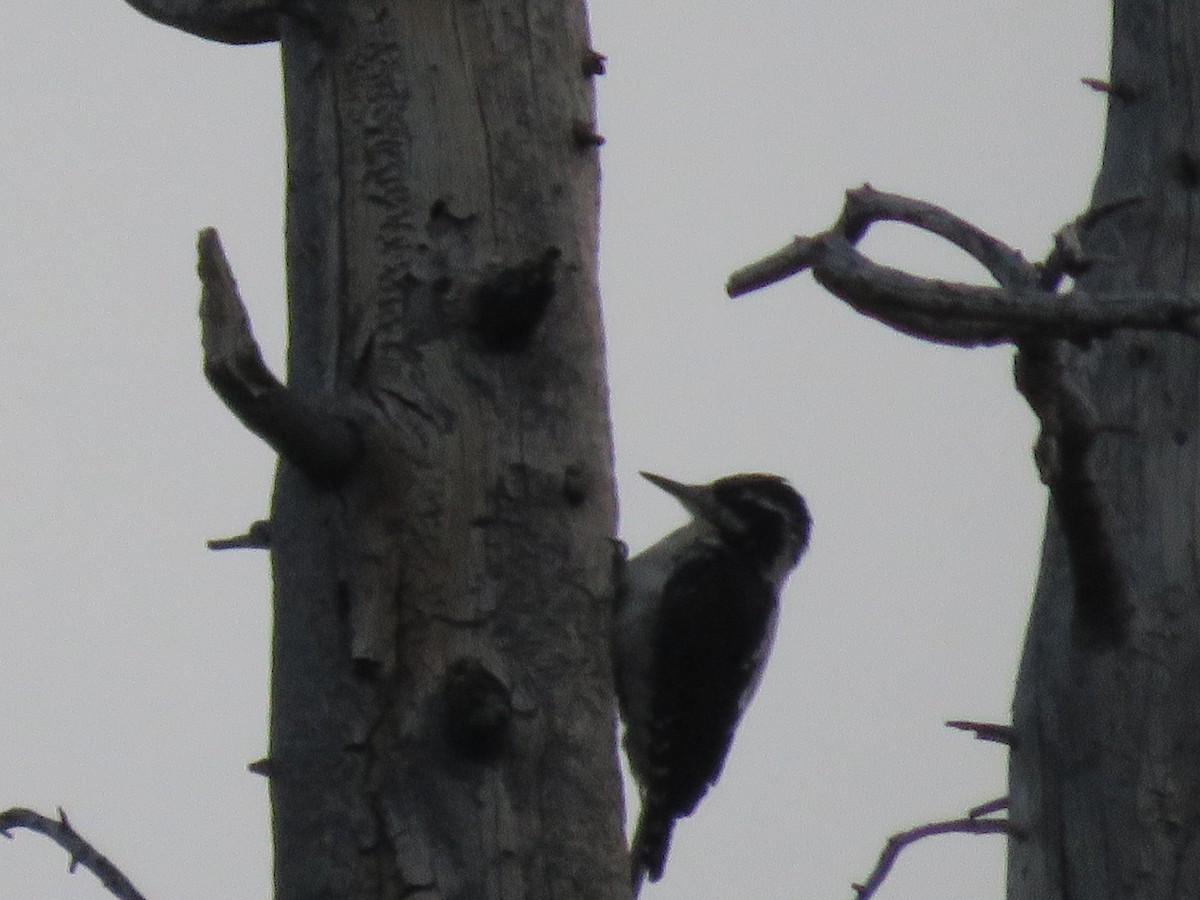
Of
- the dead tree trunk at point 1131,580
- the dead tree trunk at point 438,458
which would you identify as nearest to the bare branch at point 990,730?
the dead tree trunk at point 1131,580

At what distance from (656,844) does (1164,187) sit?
2.14 meters

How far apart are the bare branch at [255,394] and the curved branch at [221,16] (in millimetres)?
890

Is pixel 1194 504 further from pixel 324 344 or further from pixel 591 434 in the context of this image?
pixel 324 344

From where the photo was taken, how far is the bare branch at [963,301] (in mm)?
3400

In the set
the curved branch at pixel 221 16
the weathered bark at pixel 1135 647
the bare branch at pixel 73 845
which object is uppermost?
the curved branch at pixel 221 16

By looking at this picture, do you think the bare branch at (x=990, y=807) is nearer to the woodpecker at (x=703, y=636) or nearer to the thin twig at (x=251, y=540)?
the woodpecker at (x=703, y=636)

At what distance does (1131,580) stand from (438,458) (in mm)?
2141

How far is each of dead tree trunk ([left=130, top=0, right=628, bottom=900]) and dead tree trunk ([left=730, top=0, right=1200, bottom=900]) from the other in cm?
105

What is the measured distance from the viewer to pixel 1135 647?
502cm

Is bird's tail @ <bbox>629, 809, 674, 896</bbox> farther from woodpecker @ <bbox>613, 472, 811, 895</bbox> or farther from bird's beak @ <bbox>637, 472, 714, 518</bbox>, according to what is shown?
bird's beak @ <bbox>637, 472, 714, 518</bbox>

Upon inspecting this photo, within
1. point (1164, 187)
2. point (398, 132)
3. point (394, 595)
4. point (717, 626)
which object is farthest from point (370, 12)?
point (1164, 187)

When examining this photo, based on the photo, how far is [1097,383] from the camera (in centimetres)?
535

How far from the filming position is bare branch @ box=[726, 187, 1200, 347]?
134 inches

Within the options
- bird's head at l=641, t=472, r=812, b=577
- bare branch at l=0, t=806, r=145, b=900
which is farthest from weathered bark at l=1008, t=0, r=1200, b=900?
bare branch at l=0, t=806, r=145, b=900
